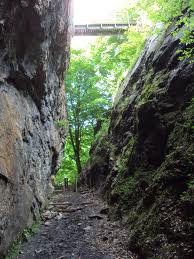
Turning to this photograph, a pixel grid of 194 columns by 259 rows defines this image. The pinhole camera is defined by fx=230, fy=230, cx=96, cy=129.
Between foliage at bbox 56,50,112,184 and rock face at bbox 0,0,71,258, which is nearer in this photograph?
rock face at bbox 0,0,71,258

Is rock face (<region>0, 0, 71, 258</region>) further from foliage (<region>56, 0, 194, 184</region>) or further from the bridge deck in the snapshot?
the bridge deck

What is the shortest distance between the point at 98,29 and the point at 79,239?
20.8m

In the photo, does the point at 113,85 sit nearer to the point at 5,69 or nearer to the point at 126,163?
the point at 126,163

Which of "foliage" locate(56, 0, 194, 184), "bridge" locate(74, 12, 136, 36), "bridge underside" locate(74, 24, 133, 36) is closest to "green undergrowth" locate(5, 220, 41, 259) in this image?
"foliage" locate(56, 0, 194, 184)

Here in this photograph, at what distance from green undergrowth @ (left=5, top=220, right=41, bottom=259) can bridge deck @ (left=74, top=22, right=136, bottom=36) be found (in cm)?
1938

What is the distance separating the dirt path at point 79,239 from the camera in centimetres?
602

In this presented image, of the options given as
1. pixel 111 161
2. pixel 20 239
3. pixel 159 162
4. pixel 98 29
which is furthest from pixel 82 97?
pixel 20 239

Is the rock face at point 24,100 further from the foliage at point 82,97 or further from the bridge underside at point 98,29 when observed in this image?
the bridge underside at point 98,29

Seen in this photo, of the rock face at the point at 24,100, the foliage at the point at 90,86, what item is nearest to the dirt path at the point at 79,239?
the rock face at the point at 24,100

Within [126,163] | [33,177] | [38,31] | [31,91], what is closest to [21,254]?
[33,177]

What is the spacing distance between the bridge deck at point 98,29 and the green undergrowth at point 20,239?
A: 19379mm

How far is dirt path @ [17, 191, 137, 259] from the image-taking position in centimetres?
602

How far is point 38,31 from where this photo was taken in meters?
9.06

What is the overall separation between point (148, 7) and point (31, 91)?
6.27m
